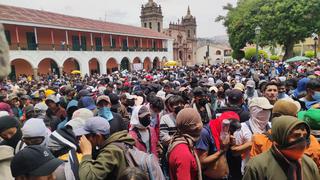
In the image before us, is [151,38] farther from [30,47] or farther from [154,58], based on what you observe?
[30,47]

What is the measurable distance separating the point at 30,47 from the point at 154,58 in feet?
72.4

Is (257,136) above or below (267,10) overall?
below

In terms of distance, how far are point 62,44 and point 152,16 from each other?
37.0 metres

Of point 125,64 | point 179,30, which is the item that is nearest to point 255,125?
point 125,64

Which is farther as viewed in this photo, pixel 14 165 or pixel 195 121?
pixel 195 121

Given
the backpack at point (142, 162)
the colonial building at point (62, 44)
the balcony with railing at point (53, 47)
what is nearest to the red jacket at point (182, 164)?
the backpack at point (142, 162)

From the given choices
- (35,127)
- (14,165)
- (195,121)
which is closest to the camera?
(14,165)

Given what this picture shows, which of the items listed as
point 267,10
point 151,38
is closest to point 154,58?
point 151,38

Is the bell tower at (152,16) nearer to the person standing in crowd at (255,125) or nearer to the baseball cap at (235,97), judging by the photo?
the baseball cap at (235,97)

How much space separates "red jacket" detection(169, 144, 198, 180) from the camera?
8.50 feet

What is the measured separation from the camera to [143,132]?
3635mm

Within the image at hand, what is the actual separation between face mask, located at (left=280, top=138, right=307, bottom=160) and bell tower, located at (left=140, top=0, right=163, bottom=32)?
6249 cm

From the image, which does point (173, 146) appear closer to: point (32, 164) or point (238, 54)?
point (32, 164)

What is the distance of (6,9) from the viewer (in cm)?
2567
